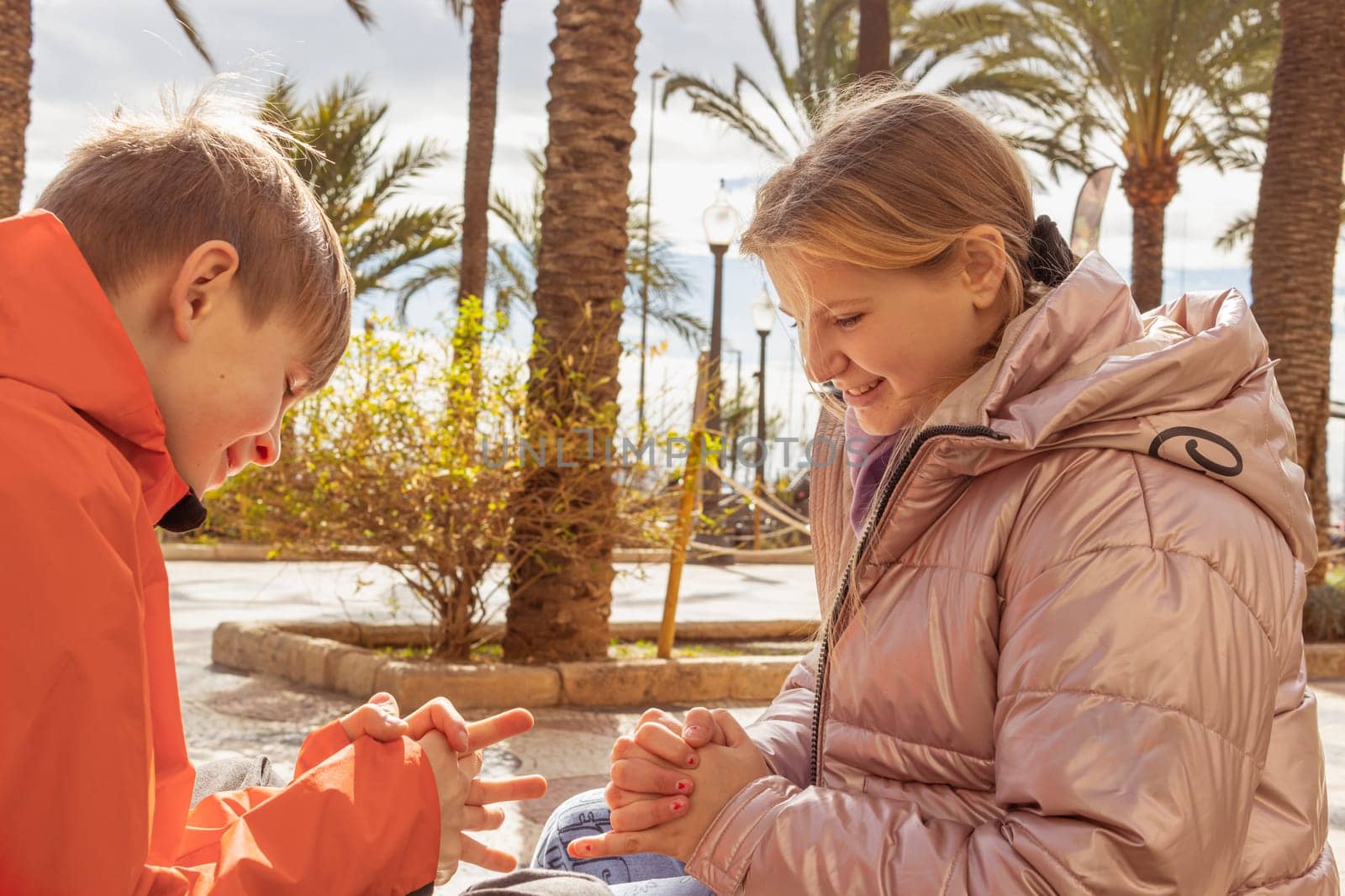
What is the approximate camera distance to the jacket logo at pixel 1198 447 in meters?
1.44

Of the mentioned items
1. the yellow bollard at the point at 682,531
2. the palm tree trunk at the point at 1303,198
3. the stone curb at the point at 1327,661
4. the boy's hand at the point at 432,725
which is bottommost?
the stone curb at the point at 1327,661

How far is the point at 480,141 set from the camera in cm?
1488

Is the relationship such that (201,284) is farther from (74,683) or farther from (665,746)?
(665,746)

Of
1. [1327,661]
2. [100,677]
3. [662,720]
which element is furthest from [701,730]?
[1327,661]

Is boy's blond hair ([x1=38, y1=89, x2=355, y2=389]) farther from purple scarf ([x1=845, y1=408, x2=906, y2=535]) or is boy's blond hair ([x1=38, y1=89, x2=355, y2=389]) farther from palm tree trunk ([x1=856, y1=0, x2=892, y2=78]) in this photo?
palm tree trunk ([x1=856, y1=0, x2=892, y2=78])

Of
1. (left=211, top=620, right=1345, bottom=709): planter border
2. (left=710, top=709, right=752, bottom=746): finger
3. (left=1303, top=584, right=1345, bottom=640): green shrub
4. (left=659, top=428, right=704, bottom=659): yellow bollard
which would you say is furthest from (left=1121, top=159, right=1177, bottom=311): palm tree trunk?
(left=710, top=709, right=752, bottom=746): finger

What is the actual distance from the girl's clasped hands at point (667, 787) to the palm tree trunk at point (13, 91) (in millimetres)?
8907

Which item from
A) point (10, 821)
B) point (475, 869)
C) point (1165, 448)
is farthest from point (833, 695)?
point (475, 869)

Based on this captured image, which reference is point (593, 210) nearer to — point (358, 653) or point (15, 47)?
point (358, 653)

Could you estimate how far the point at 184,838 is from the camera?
1426mm

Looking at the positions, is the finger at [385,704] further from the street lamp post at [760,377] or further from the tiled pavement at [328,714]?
the street lamp post at [760,377]

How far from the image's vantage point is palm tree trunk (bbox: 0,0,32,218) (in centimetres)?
895

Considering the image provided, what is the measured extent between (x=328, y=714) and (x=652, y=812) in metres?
4.65

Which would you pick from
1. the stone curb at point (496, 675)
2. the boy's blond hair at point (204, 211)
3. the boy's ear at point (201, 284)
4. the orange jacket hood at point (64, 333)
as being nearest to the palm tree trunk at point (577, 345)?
the stone curb at point (496, 675)
